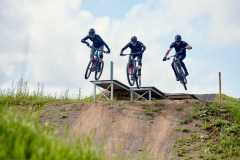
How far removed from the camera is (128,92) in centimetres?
2303

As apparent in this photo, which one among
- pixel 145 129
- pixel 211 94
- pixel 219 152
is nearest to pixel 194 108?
pixel 145 129

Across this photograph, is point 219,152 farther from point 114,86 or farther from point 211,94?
point 211,94

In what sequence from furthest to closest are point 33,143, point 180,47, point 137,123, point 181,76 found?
point 181,76 → point 180,47 → point 137,123 → point 33,143

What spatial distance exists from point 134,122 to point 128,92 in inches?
238

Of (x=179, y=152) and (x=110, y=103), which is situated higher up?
(x=110, y=103)

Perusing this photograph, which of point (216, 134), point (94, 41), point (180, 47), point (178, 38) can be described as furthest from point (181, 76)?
point (216, 134)

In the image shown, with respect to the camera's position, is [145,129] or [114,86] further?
[114,86]

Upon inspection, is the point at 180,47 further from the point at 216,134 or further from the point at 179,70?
the point at 216,134

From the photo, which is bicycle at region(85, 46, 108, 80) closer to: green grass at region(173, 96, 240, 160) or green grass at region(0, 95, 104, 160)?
green grass at region(173, 96, 240, 160)

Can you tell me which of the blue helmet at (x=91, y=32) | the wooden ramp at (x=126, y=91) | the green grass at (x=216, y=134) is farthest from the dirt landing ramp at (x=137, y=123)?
the blue helmet at (x=91, y=32)

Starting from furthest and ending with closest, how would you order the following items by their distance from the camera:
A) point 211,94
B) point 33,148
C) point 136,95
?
point 211,94, point 136,95, point 33,148

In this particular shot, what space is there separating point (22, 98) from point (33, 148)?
15.1 meters

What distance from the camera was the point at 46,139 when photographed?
6297 mm

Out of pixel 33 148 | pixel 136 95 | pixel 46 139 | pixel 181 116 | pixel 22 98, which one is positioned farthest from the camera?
pixel 136 95
